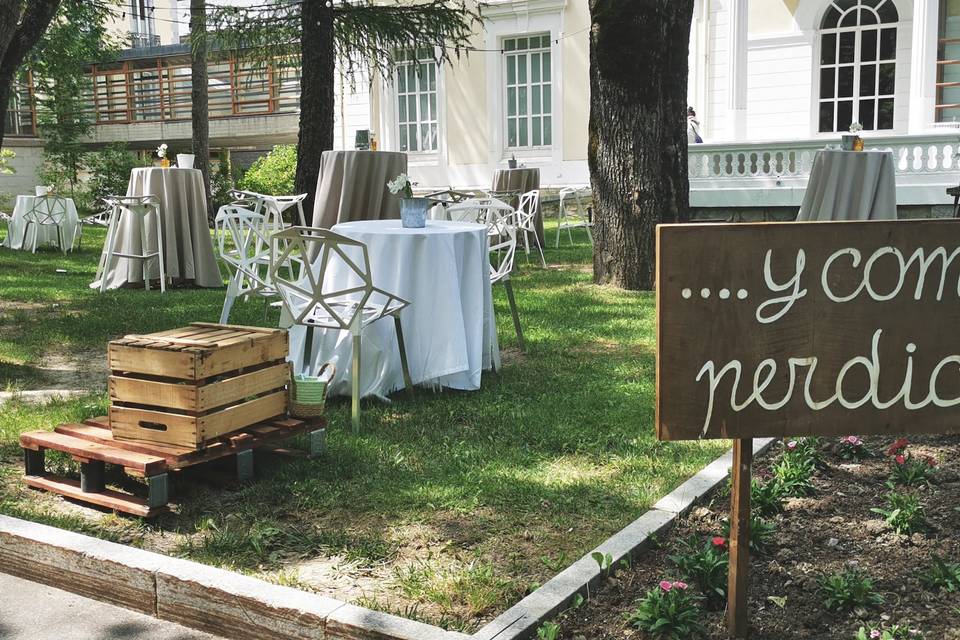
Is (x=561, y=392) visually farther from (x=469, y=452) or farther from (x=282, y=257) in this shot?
(x=282, y=257)

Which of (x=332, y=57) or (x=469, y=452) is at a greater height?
(x=332, y=57)

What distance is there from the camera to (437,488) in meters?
3.65

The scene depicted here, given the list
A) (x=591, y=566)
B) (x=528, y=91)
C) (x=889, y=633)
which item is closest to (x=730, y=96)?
(x=528, y=91)

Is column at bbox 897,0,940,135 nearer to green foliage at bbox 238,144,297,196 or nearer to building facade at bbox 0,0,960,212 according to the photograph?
building facade at bbox 0,0,960,212

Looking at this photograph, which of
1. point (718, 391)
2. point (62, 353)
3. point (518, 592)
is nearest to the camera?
point (718, 391)

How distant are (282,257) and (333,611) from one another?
7.86 ft

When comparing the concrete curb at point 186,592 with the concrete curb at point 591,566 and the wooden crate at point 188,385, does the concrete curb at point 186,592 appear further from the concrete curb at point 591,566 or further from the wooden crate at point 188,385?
the wooden crate at point 188,385

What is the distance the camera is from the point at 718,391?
7.55 feet

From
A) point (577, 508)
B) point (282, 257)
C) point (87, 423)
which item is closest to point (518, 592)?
point (577, 508)

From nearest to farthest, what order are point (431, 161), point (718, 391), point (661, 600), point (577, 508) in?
point (718, 391) → point (661, 600) → point (577, 508) → point (431, 161)

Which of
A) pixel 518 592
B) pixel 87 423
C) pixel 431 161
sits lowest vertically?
pixel 518 592

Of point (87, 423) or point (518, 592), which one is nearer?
point (518, 592)

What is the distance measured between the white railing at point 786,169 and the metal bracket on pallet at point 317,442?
9.84m

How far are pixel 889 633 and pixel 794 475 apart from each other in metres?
1.15
